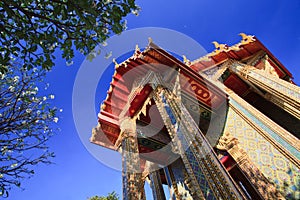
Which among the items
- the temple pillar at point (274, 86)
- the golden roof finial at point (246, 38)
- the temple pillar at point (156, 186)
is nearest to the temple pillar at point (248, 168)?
the temple pillar at point (274, 86)

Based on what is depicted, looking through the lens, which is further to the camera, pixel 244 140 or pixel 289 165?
pixel 244 140

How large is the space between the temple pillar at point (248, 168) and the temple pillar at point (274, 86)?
182 cm

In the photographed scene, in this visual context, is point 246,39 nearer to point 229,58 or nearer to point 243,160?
point 229,58

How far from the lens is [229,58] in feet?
28.1

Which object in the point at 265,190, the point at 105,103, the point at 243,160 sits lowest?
the point at 265,190

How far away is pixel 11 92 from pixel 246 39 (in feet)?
27.0

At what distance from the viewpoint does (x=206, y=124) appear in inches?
308

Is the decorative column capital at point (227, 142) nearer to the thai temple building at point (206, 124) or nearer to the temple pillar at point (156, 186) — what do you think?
the thai temple building at point (206, 124)

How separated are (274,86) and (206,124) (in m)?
2.69

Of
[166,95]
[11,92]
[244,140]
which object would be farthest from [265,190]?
[11,92]

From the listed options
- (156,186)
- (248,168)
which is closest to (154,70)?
(248,168)

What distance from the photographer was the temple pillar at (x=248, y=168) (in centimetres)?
464

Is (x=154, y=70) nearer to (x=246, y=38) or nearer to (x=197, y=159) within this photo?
(x=197, y=159)

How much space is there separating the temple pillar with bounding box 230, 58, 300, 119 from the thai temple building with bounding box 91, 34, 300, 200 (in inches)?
1.1
